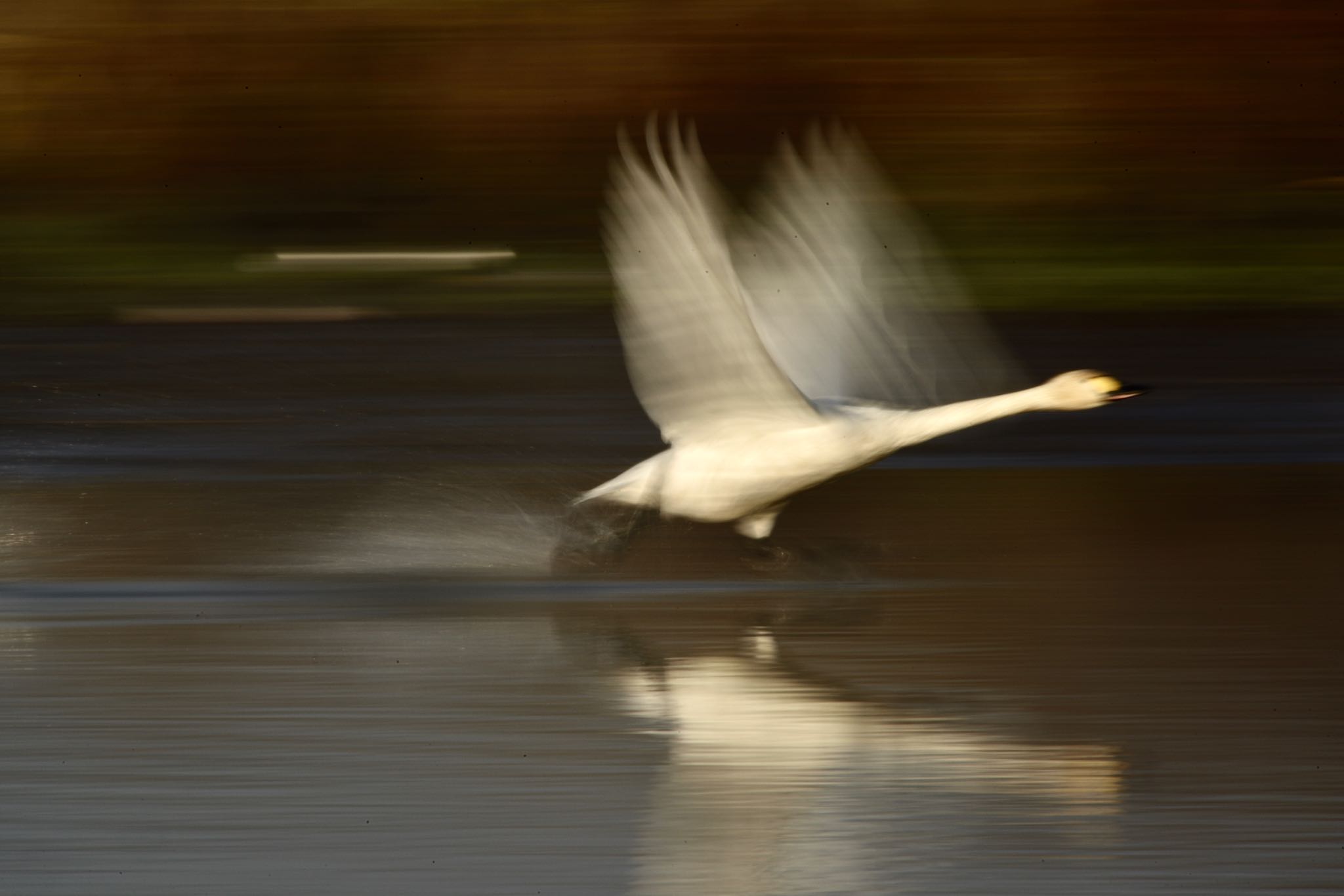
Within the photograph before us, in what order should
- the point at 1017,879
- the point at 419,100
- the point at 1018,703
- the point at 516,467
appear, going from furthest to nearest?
1. the point at 419,100
2. the point at 516,467
3. the point at 1018,703
4. the point at 1017,879

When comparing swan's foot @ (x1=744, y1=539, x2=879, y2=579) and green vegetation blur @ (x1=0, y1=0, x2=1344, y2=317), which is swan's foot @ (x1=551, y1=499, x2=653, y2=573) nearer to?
swan's foot @ (x1=744, y1=539, x2=879, y2=579)

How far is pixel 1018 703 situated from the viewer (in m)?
5.39

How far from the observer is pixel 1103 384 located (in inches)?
281

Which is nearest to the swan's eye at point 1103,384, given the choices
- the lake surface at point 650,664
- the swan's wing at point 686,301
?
the lake surface at point 650,664

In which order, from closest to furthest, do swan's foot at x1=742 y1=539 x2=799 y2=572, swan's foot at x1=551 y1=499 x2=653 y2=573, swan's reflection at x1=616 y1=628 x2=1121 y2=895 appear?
swan's reflection at x1=616 y1=628 x2=1121 y2=895 → swan's foot at x1=742 y1=539 x2=799 y2=572 → swan's foot at x1=551 y1=499 x2=653 y2=573

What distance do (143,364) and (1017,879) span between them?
28.8 feet

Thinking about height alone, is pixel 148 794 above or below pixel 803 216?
below

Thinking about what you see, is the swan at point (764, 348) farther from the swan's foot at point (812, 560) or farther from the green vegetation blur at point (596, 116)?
the green vegetation blur at point (596, 116)

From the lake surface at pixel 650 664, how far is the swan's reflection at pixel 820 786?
1 centimetres

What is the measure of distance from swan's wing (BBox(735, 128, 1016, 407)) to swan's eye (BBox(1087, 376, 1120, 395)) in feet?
2.20

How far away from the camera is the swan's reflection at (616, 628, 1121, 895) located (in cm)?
416

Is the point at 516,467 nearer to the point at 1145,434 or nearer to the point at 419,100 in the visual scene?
the point at 1145,434

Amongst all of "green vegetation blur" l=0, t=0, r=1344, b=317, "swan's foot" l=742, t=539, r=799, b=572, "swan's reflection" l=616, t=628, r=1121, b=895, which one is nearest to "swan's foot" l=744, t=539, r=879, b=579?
"swan's foot" l=742, t=539, r=799, b=572

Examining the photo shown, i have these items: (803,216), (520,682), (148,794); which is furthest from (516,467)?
(148,794)
